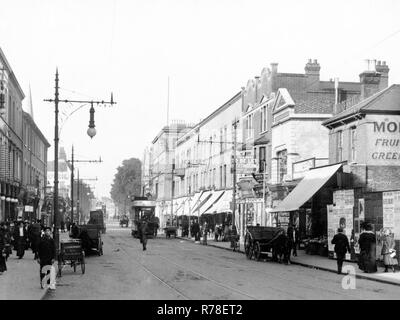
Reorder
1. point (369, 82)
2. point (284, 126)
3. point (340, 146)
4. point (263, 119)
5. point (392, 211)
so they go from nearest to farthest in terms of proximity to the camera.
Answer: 1. point (392, 211)
2. point (340, 146)
3. point (369, 82)
4. point (284, 126)
5. point (263, 119)

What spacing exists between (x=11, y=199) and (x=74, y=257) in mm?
28514

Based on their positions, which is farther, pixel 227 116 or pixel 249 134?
pixel 227 116

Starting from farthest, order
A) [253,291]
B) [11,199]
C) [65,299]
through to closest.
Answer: [11,199] < [253,291] < [65,299]

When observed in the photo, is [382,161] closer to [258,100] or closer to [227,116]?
[258,100]

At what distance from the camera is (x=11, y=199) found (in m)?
48.1

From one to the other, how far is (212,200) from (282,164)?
57.7 ft

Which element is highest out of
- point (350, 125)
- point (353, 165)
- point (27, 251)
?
point (350, 125)

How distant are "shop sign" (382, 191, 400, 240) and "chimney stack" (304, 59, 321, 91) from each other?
66.0 ft

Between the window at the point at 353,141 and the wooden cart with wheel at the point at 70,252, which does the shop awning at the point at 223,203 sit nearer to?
the window at the point at 353,141

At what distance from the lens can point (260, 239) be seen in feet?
99.1

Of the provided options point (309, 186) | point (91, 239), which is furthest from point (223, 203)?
point (91, 239)

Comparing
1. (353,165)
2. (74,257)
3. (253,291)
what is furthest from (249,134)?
(253,291)

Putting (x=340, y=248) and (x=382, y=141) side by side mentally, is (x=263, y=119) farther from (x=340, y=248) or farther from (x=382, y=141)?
(x=340, y=248)

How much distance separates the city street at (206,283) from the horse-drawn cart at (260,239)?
276cm
